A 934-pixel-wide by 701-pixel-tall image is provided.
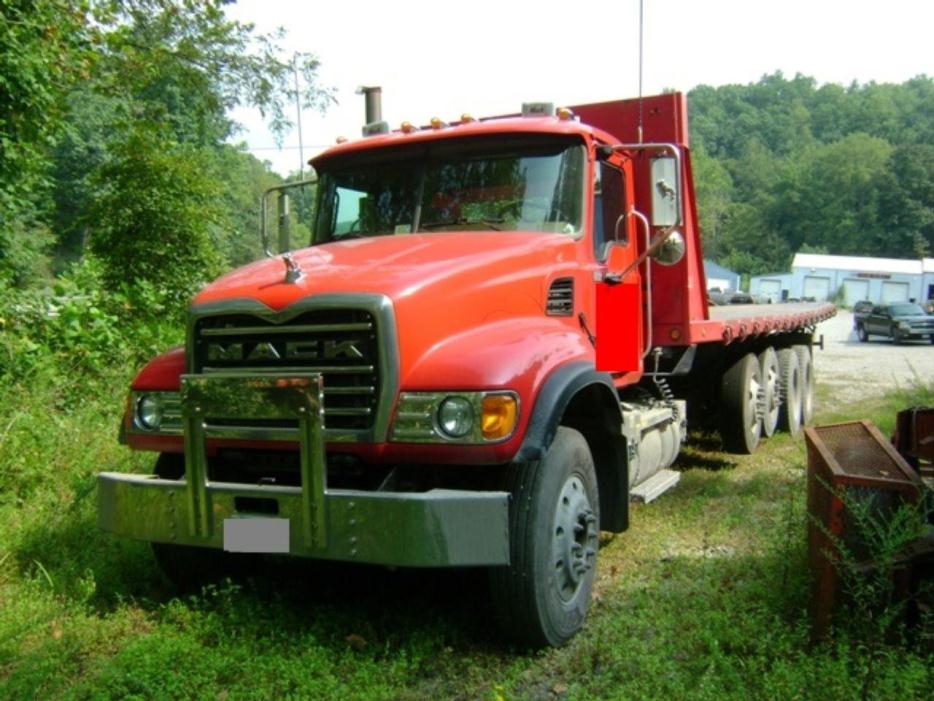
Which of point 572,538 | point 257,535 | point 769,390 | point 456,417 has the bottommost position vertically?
point 769,390

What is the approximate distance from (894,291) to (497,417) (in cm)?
6839

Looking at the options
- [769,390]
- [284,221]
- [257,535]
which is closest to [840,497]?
[257,535]

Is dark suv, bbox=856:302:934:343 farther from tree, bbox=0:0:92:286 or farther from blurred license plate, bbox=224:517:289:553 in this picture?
blurred license plate, bbox=224:517:289:553

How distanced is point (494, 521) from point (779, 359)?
7.16m

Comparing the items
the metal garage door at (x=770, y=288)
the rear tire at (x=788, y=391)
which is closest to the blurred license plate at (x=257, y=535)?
the rear tire at (x=788, y=391)

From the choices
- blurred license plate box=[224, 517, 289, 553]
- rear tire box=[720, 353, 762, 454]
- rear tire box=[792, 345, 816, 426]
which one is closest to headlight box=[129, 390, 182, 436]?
blurred license plate box=[224, 517, 289, 553]

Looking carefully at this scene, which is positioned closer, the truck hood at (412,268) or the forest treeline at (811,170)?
the truck hood at (412,268)

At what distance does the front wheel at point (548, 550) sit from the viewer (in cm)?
377

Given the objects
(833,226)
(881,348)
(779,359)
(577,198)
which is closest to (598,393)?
(577,198)

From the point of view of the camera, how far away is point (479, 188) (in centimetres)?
512

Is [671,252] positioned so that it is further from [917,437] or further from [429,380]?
[429,380]

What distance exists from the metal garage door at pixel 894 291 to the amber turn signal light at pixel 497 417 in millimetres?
67366

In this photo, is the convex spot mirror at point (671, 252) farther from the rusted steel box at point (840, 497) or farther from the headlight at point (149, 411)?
the headlight at point (149, 411)

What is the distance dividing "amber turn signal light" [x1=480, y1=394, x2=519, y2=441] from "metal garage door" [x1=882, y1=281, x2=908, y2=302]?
67366 millimetres
